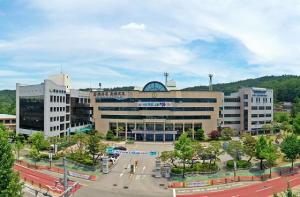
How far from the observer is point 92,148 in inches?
2158

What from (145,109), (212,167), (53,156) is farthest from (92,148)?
(145,109)

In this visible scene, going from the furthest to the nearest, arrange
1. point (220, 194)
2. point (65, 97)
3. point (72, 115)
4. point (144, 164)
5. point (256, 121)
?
point (256, 121) < point (72, 115) < point (65, 97) < point (144, 164) < point (220, 194)

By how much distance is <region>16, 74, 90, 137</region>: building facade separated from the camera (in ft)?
246

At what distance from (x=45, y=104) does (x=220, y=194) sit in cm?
4521

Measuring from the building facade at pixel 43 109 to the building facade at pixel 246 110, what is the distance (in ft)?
141

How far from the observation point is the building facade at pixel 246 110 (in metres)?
95.7

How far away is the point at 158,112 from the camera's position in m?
84.8

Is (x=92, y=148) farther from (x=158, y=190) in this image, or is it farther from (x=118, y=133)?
(x=118, y=133)

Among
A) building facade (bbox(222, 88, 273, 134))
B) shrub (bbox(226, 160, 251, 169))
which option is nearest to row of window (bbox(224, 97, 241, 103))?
building facade (bbox(222, 88, 273, 134))

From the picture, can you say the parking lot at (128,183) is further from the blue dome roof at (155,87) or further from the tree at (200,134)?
the blue dome roof at (155,87)

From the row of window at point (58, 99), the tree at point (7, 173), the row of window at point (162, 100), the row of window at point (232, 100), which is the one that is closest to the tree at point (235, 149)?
the row of window at point (162, 100)

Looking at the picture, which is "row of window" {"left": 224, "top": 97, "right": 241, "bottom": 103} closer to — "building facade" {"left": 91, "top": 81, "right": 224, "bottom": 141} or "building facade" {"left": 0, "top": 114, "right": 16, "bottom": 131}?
"building facade" {"left": 91, "top": 81, "right": 224, "bottom": 141}

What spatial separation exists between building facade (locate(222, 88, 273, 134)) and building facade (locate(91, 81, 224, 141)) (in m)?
9.63

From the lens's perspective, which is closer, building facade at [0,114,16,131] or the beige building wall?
the beige building wall
